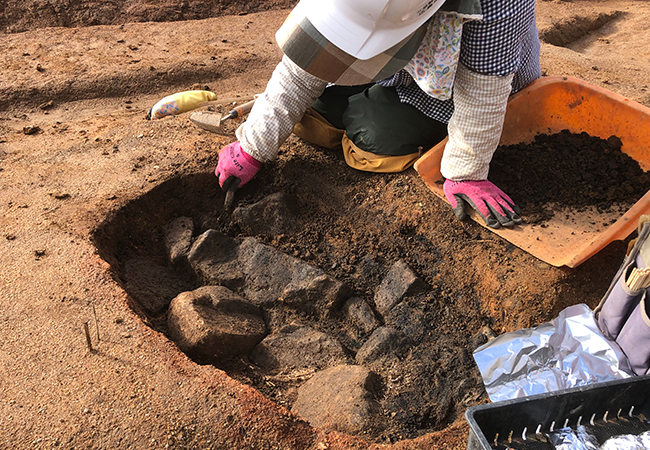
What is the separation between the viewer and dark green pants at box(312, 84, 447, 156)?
2.66m

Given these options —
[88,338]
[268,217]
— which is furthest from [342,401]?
[268,217]

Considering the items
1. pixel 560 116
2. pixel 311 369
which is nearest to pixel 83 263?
pixel 311 369

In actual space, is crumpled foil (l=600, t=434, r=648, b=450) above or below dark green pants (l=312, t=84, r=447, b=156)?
above

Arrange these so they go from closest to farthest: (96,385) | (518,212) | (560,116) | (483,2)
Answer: (96,385), (483,2), (518,212), (560,116)

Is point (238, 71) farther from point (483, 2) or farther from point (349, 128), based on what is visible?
point (483, 2)

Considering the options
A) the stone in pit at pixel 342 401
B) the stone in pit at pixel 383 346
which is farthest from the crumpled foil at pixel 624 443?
the stone in pit at pixel 383 346

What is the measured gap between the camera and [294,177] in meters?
2.77

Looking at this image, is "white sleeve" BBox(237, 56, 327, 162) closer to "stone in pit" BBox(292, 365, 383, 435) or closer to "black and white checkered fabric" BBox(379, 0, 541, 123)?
"black and white checkered fabric" BBox(379, 0, 541, 123)

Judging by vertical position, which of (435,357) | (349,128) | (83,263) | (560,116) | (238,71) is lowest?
(238,71)

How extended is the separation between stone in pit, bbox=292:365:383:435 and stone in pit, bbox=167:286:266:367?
0.31 meters

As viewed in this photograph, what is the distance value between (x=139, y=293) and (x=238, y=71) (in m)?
2.54

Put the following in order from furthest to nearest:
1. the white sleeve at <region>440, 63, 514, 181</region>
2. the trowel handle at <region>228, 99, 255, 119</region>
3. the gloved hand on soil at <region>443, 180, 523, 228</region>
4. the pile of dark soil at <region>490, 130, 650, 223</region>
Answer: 1. the trowel handle at <region>228, 99, 255, 119</region>
2. the pile of dark soil at <region>490, 130, 650, 223</region>
3. the gloved hand on soil at <region>443, 180, 523, 228</region>
4. the white sleeve at <region>440, 63, 514, 181</region>

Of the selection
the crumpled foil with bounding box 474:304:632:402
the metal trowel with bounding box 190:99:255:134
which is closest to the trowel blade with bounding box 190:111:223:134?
the metal trowel with bounding box 190:99:255:134

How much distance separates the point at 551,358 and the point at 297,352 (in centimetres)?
92
